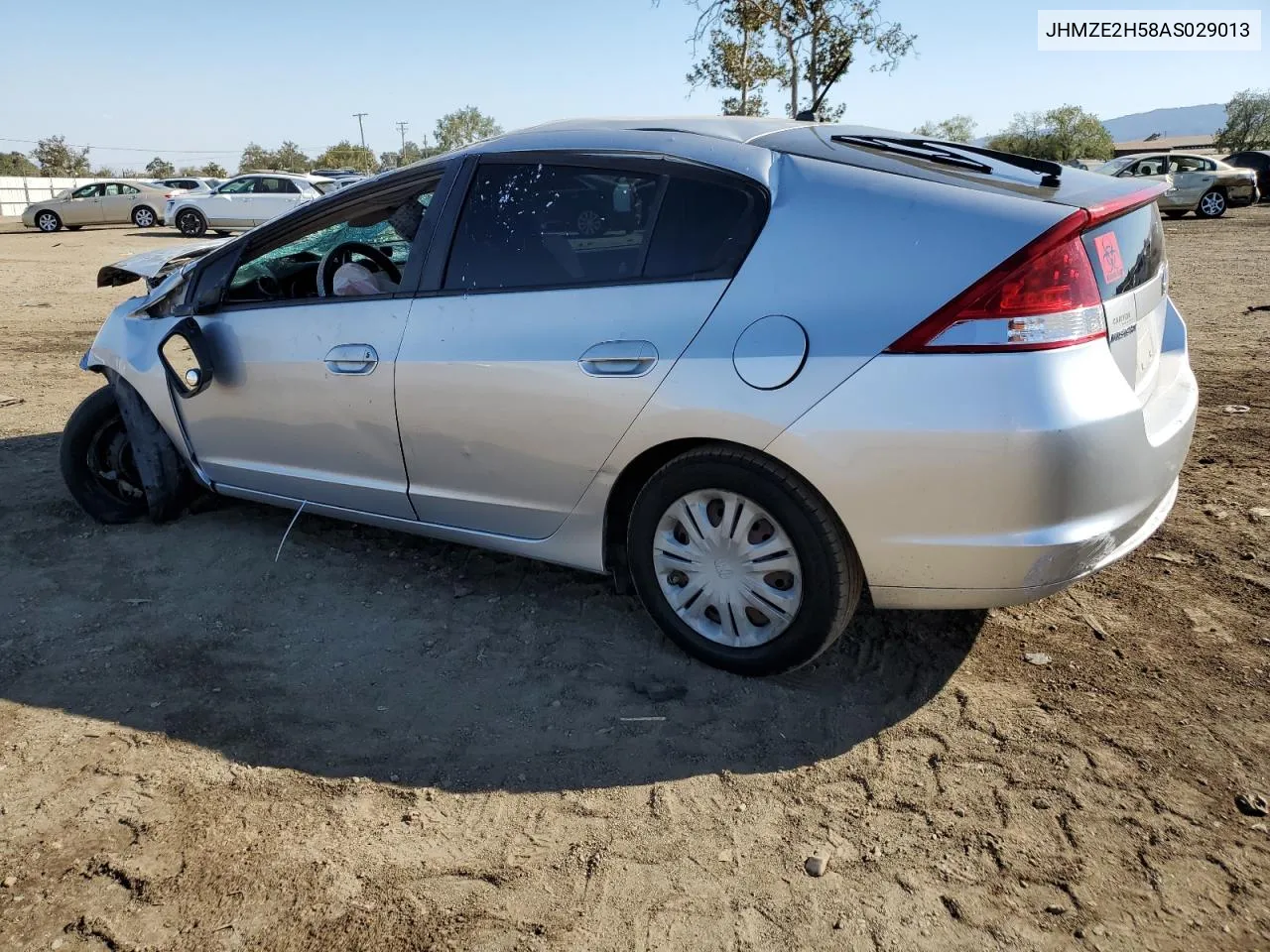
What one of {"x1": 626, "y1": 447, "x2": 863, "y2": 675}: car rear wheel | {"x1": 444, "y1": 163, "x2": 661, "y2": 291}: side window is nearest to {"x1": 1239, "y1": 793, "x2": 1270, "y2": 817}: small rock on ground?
{"x1": 626, "y1": 447, "x2": 863, "y2": 675}: car rear wheel

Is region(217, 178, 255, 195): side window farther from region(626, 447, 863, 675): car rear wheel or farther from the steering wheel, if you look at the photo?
region(626, 447, 863, 675): car rear wheel

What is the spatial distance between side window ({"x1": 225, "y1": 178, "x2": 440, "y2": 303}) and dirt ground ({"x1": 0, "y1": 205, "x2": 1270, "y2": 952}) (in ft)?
3.79

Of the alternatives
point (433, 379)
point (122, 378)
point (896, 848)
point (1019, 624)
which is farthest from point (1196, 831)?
point (122, 378)

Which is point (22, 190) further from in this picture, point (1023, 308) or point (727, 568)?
point (1023, 308)

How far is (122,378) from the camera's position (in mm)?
4523

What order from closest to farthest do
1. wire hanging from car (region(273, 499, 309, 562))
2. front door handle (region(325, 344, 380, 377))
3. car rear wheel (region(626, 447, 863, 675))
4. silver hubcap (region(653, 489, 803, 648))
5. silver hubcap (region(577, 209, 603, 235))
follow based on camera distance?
car rear wheel (region(626, 447, 863, 675)) < silver hubcap (region(653, 489, 803, 648)) < silver hubcap (region(577, 209, 603, 235)) < front door handle (region(325, 344, 380, 377)) < wire hanging from car (region(273, 499, 309, 562))

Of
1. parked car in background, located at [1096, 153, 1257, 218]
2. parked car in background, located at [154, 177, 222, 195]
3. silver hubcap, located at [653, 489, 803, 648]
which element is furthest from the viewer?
parked car in background, located at [154, 177, 222, 195]

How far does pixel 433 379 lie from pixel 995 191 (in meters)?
1.92

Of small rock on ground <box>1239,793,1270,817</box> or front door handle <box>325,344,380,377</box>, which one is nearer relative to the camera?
small rock on ground <box>1239,793,1270,817</box>

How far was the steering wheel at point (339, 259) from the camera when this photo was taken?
13.7ft

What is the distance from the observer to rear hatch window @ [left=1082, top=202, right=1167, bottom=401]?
2.69 metres

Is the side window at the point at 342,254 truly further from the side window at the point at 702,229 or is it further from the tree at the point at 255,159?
the tree at the point at 255,159

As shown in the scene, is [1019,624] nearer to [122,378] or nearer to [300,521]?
[300,521]

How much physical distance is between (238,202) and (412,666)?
79.3 feet
